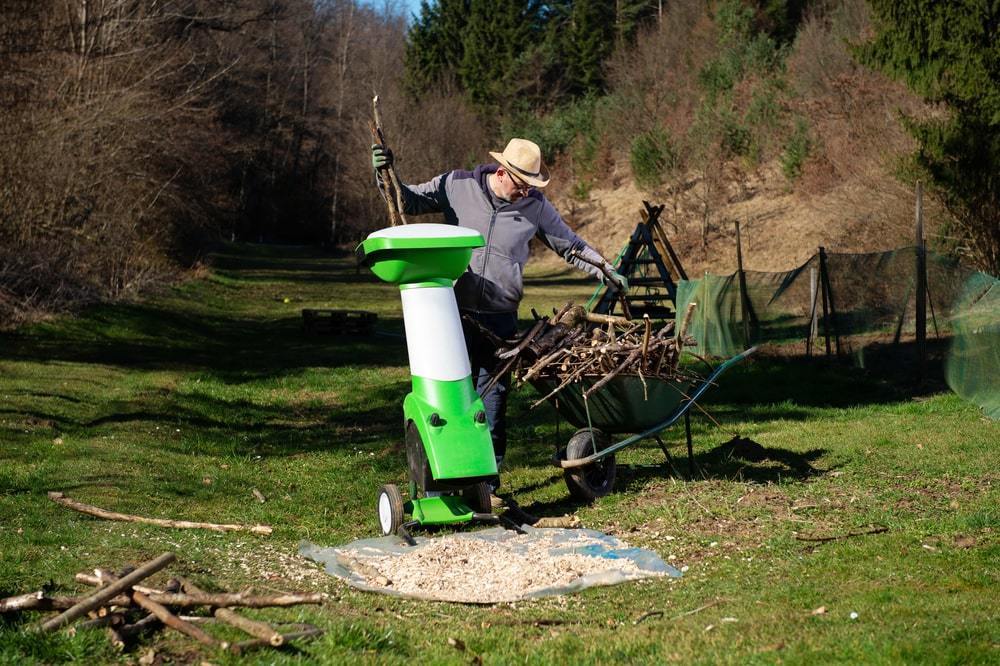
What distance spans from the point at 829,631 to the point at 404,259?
10.2 ft

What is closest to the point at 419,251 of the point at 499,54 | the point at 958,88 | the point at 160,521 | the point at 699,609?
the point at 160,521

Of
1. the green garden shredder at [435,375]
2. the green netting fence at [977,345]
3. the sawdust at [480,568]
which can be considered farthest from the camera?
the green netting fence at [977,345]

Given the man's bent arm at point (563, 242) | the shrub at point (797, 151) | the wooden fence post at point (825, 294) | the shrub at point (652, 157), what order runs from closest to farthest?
1. the man's bent arm at point (563, 242)
2. the wooden fence post at point (825, 294)
3. the shrub at point (797, 151)
4. the shrub at point (652, 157)

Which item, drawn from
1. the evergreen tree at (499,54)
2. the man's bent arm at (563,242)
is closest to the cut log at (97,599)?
the man's bent arm at (563,242)

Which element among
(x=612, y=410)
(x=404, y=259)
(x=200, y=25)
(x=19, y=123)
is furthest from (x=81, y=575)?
(x=200, y=25)

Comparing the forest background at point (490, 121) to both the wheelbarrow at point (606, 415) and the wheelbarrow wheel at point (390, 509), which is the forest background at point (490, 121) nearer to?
the wheelbarrow at point (606, 415)

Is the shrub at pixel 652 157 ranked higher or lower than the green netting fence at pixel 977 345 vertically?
higher

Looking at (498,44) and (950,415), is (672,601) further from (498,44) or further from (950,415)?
(498,44)

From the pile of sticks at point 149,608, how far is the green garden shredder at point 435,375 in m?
1.63

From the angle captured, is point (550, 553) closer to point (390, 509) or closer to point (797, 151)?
point (390, 509)

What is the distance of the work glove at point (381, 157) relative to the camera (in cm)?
712

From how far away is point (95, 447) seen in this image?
392 inches

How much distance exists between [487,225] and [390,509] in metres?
1.98

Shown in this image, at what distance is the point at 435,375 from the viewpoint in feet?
21.4
